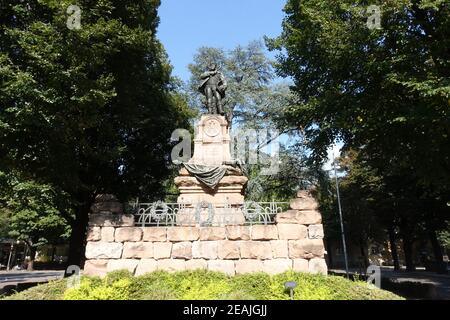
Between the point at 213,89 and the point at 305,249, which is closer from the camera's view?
the point at 305,249

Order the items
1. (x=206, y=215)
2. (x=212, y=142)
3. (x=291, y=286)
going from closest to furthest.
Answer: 1. (x=291, y=286)
2. (x=206, y=215)
3. (x=212, y=142)

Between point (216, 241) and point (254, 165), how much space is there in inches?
748

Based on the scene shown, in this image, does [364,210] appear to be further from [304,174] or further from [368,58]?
[368,58]

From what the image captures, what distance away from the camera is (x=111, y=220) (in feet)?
35.9

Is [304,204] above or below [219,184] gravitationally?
below

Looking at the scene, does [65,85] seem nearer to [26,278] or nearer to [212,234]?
[212,234]

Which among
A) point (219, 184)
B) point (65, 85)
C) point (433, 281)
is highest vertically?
point (65, 85)

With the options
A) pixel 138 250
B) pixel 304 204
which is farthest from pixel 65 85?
pixel 304 204

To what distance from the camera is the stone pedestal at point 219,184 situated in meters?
13.0

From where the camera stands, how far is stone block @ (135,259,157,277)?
10.6 meters

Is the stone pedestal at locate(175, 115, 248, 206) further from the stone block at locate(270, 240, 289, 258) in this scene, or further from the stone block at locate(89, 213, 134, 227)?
the stone block at locate(89, 213, 134, 227)

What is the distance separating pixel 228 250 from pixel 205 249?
0.69 meters

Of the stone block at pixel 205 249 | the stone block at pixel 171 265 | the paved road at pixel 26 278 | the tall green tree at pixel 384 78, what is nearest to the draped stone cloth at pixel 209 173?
the stone block at pixel 205 249
